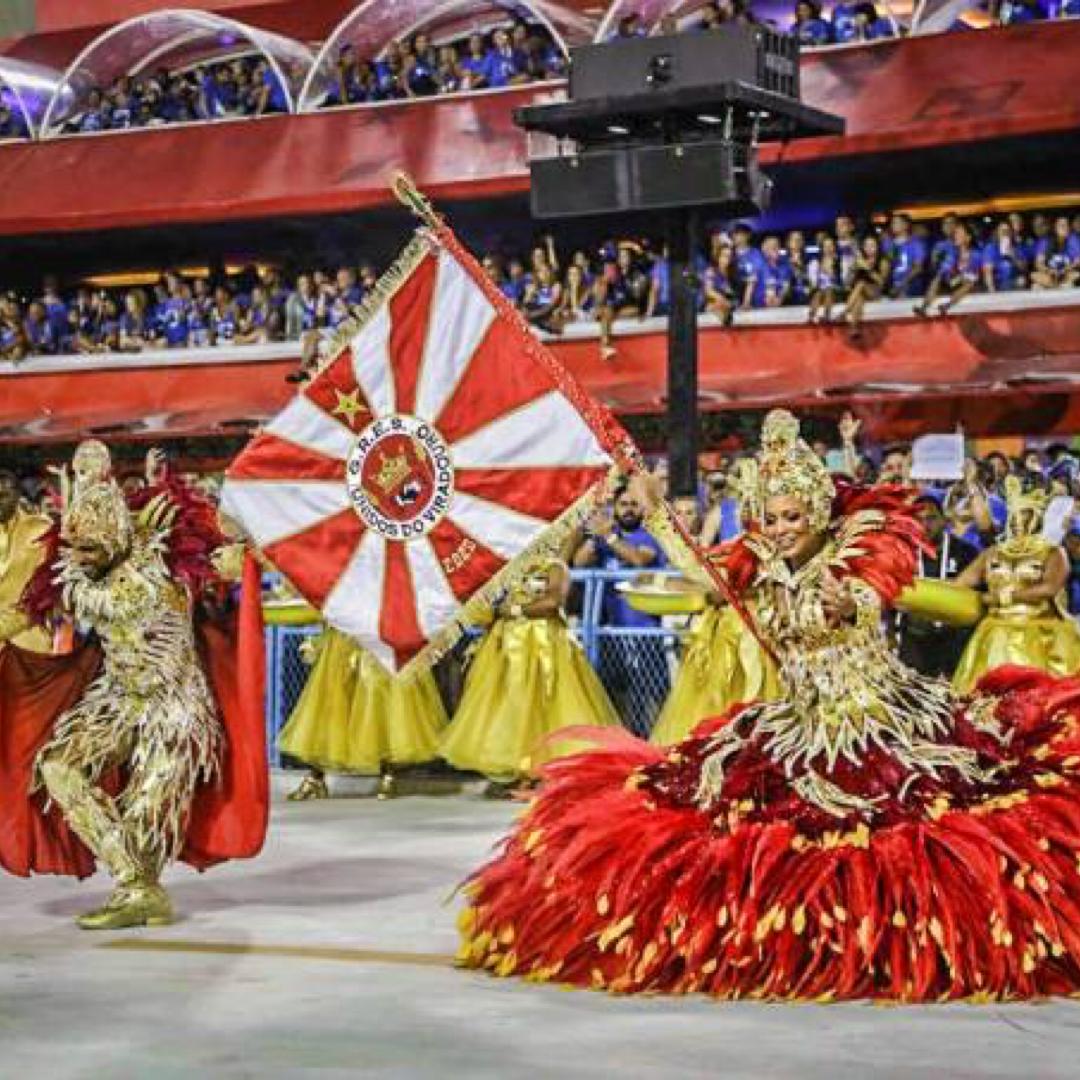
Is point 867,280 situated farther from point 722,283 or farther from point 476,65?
point 476,65

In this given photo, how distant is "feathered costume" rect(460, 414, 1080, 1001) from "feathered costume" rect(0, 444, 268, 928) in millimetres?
1345

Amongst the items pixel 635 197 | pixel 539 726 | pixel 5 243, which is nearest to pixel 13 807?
pixel 539 726

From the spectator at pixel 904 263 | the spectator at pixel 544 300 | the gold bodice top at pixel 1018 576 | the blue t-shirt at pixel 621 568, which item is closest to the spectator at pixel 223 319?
the spectator at pixel 544 300

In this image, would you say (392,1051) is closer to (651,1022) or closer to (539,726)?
(651,1022)

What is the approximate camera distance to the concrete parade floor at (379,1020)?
17.3 ft

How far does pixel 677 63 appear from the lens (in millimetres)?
13281

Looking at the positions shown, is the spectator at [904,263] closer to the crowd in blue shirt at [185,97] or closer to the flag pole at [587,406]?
the crowd in blue shirt at [185,97]

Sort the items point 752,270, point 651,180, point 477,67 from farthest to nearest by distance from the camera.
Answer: point 477,67 < point 752,270 < point 651,180

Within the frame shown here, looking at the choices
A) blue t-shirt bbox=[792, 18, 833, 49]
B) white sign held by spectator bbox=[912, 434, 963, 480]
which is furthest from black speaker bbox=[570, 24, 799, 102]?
blue t-shirt bbox=[792, 18, 833, 49]

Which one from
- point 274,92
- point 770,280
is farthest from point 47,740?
point 274,92

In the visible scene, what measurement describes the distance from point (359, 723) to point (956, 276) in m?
8.71

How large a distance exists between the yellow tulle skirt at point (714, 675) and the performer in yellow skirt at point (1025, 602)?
3.15ft

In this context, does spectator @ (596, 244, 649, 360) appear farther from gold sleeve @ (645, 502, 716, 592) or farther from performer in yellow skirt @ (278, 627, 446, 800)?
gold sleeve @ (645, 502, 716, 592)

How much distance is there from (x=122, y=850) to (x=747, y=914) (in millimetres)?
2388
